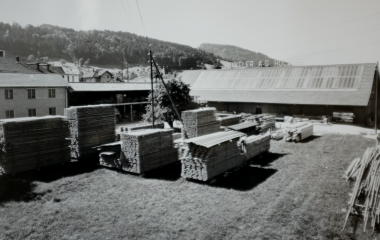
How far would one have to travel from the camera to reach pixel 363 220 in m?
9.62

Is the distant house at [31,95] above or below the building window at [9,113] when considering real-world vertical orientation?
above

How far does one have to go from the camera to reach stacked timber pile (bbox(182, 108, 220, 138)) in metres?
20.2

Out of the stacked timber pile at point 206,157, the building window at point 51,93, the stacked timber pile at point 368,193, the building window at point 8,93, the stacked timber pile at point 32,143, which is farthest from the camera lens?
the building window at point 51,93

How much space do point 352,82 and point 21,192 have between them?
36827mm

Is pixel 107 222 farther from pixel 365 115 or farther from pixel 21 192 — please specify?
pixel 365 115

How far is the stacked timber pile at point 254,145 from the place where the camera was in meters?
17.3

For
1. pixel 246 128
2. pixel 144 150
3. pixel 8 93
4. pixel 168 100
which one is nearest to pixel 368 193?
pixel 144 150

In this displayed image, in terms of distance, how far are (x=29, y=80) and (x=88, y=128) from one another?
763 inches

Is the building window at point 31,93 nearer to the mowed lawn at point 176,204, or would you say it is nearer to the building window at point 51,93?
the building window at point 51,93

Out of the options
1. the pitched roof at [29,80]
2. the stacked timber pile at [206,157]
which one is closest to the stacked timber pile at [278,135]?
the stacked timber pile at [206,157]

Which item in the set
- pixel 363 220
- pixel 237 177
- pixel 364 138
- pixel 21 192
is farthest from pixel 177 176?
pixel 364 138

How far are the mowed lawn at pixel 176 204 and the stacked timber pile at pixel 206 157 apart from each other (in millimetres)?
530

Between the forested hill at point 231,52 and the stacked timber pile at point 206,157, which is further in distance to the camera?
the forested hill at point 231,52

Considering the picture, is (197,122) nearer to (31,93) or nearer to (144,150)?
(144,150)
